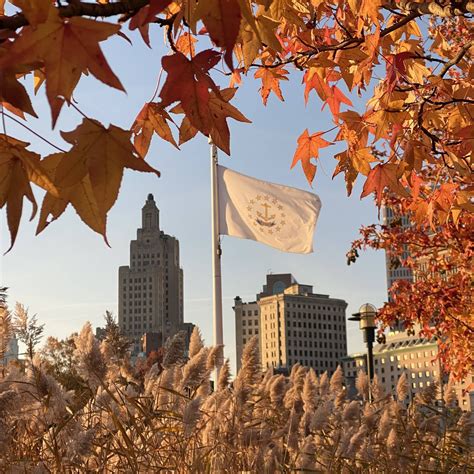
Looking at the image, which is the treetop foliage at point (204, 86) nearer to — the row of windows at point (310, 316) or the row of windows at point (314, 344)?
the row of windows at point (310, 316)

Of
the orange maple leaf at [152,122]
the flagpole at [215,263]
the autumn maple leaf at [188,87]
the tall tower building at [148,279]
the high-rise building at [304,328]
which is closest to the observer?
the autumn maple leaf at [188,87]

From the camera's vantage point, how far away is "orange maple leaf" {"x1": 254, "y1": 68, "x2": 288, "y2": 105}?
10.8ft

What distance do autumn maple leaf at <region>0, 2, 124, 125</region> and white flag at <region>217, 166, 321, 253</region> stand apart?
12477 mm

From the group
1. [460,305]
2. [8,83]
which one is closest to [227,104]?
[8,83]

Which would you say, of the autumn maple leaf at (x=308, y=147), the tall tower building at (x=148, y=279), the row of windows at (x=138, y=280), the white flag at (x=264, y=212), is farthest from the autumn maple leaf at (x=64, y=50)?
the row of windows at (x=138, y=280)

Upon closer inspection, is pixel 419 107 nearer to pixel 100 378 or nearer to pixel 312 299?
pixel 100 378

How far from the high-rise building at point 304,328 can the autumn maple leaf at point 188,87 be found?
15909 cm

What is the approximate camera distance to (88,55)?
1.06 metres

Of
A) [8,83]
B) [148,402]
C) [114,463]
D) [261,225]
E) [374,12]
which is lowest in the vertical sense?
[114,463]

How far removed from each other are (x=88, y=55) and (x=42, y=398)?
91.7 inches

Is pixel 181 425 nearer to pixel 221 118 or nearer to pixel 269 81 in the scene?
pixel 269 81

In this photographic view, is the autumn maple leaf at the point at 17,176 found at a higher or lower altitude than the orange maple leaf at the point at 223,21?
lower

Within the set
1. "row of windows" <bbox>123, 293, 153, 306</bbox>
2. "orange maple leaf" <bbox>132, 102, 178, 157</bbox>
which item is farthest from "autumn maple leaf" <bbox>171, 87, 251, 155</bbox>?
"row of windows" <bbox>123, 293, 153, 306</bbox>

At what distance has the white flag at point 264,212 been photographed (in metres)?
13.7
